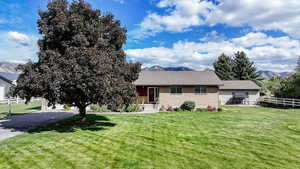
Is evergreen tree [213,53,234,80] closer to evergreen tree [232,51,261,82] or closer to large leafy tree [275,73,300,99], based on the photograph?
evergreen tree [232,51,261,82]

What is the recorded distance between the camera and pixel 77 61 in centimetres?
952

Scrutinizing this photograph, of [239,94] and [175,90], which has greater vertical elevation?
[175,90]

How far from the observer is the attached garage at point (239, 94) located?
98.6ft

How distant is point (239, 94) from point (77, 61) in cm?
2829

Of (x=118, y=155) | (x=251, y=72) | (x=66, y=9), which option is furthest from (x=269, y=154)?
(x=251, y=72)

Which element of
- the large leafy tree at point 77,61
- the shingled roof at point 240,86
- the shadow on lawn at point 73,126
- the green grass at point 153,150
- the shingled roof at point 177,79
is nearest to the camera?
the green grass at point 153,150

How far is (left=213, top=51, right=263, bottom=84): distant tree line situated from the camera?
47219 millimetres

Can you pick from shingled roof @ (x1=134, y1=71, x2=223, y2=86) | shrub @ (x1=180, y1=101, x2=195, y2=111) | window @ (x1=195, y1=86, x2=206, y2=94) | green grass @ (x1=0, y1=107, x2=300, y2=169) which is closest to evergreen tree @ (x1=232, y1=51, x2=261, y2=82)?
shingled roof @ (x1=134, y1=71, x2=223, y2=86)

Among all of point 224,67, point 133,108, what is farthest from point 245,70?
point 133,108

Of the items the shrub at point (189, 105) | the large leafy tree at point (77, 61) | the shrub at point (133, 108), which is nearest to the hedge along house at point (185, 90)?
the shrub at point (189, 105)

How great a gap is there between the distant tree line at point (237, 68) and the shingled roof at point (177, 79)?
26.1 metres

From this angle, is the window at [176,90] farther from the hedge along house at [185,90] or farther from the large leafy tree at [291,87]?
the large leafy tree at [291,87]

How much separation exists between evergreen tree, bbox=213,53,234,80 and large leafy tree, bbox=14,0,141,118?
4197cm

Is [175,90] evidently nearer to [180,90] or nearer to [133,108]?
[180,90]
